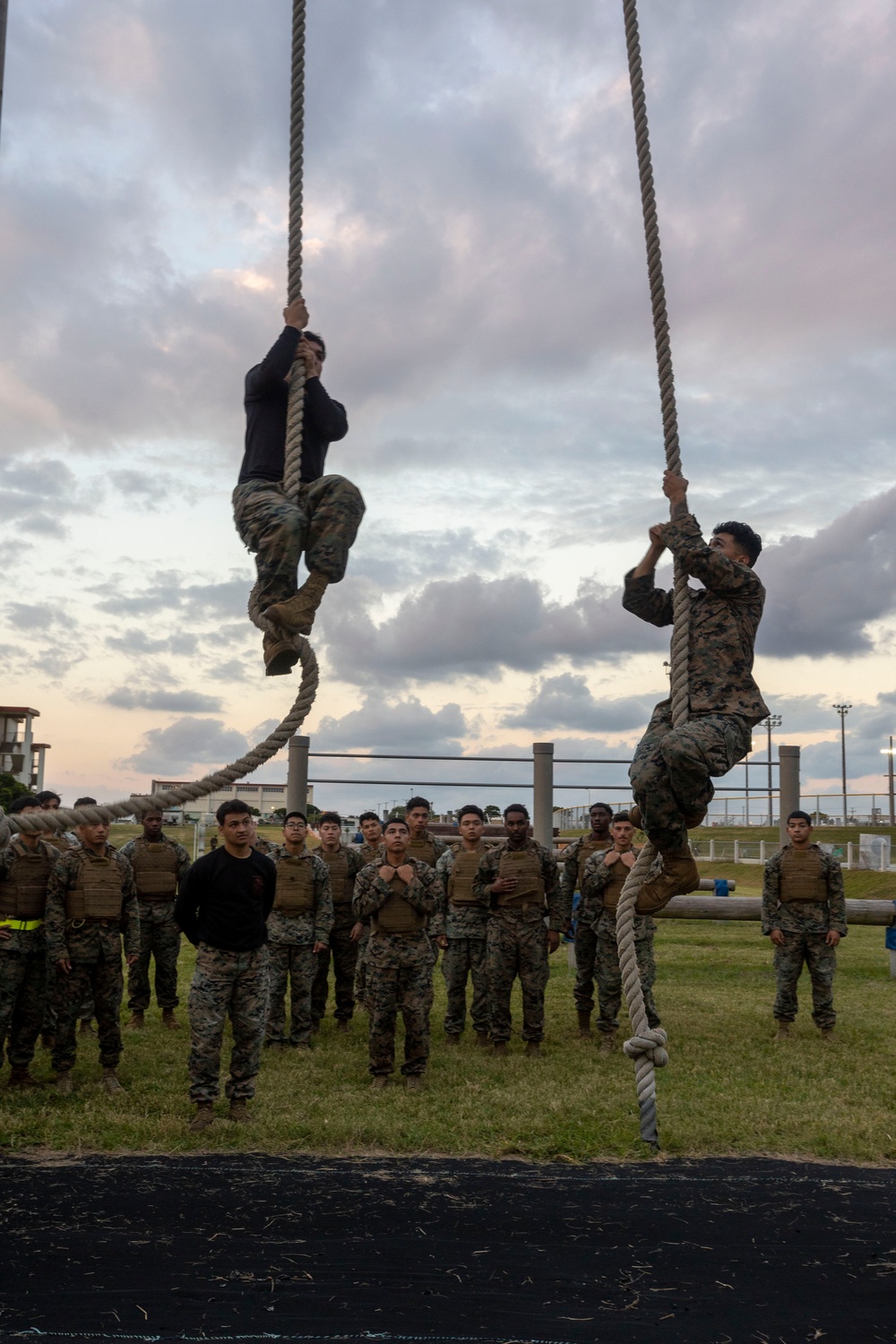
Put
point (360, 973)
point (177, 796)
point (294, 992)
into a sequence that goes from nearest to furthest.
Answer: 1. point (177, 796)
2. point (294, 992)
3. point (360, 973)

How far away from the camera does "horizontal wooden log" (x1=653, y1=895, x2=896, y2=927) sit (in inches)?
433

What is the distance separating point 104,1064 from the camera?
22.5 feet

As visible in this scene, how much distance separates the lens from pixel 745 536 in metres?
4.42

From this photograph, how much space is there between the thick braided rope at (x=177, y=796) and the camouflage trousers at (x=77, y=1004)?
4.15 meters

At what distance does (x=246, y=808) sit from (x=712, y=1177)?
3.33 meters

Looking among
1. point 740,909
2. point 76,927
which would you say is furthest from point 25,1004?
point 740,909

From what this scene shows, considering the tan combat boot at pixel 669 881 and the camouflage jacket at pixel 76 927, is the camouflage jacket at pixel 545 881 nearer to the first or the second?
the camouflage jacket at pixel 76 927

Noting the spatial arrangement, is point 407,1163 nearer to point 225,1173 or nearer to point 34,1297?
point 225,1173

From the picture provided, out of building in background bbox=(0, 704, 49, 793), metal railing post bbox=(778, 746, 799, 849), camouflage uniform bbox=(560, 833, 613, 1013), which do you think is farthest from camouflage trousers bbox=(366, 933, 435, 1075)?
building in background bbox=(0, 704, 49, 793)

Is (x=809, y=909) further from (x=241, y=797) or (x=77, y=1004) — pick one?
(x=241, y=797)

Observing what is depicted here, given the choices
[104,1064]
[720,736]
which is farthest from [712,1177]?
[104,1064]

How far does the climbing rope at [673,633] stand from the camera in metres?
4.10

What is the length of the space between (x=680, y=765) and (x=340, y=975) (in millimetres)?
5859

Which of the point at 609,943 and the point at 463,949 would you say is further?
the point at 463,949
